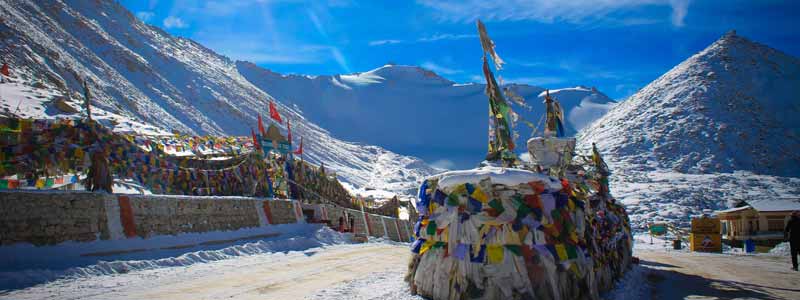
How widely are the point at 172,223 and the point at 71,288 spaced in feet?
17.8

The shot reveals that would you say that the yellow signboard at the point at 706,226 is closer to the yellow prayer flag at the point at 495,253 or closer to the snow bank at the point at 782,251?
the snow bank at the point at 782,251

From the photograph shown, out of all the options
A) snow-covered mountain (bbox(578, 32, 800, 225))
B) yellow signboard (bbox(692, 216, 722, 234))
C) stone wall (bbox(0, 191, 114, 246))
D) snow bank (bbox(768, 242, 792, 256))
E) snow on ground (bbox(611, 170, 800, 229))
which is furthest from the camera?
snow-covered mountain (bbox(578, 32, 800, 225))

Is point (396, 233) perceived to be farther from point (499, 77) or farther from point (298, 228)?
point (499, 77)

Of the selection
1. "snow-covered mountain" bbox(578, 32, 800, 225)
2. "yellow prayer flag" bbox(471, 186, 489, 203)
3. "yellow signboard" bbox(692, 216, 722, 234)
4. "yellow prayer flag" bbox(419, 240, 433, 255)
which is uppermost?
"snow-covered mountain" bbox(578, 32, 800, 225)

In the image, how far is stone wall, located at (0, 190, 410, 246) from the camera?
979 cm

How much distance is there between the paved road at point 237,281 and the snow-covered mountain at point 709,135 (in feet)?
130

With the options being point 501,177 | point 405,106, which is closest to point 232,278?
point 501,177

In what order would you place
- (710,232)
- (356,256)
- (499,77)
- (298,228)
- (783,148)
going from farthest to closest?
(783,148) < (710,232) < (298,228) < (356,256) < (499,77)

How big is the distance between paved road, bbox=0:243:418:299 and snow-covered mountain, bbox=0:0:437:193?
29.0m

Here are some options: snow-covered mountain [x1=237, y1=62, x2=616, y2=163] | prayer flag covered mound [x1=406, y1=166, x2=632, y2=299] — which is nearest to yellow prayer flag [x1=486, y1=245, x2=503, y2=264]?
prayer flag covered mound [x1=406, y1=166, x2=632, y2=299]

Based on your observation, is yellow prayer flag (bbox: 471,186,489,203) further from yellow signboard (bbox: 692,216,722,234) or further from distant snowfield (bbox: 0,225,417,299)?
yellow signboard (bbox: 692,216,722,234)

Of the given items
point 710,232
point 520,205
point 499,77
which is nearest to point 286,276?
point 520,205

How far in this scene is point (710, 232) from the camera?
83.8 feet

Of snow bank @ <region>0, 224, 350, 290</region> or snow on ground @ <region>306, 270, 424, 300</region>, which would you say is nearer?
snow on ground @ <region>306, 270, 424, 300</region>
